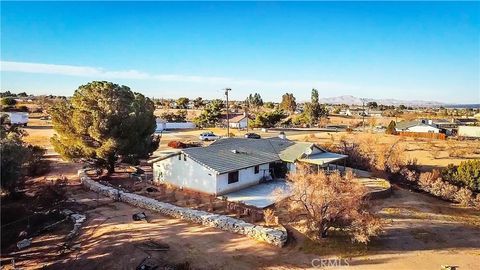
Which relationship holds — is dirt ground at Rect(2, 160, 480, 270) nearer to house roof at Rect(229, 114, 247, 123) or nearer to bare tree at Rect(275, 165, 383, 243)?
bare tree at Rect(275, 165, 383, 243)

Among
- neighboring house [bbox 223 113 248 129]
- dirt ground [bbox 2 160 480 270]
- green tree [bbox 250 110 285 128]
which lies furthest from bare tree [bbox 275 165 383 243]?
neighboring house [bbox 223 113 248 129]

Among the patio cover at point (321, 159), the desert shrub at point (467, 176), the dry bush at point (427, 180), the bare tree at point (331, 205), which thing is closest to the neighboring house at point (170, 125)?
the patio cover at point (321, 159)

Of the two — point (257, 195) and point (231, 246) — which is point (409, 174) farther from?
point (231, 246)

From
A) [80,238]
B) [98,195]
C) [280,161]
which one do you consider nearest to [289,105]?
[280,161]

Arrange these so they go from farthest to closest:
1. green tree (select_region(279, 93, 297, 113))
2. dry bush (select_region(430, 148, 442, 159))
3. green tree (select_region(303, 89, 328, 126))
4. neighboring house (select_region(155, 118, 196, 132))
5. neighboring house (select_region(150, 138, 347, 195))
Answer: green tree (select_region(279, 93, 297, 113)) → green tree (select_region(303, 89, 328, 126)) → neighboring house (select_region(155, 118, 196, 132)) → dry bush (select_region(430, 148, 442, 159)) → neighboring house (select_region(150, 138, 347, 195))

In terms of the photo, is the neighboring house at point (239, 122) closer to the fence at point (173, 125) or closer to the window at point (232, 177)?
the fence at point (173, 125)

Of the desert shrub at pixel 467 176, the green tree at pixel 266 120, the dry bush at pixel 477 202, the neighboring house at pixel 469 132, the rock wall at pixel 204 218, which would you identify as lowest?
the dry bush at pixel 477 202
